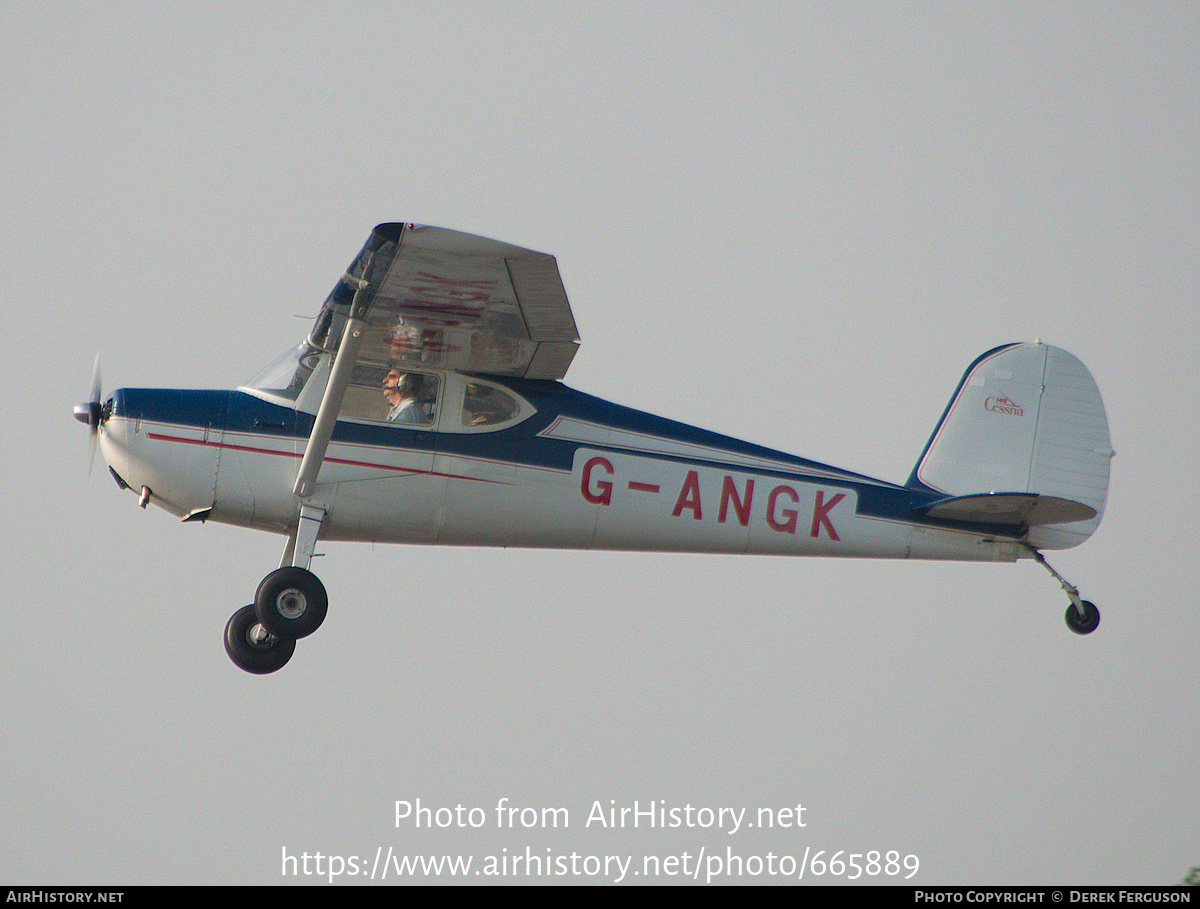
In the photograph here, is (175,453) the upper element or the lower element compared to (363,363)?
lower

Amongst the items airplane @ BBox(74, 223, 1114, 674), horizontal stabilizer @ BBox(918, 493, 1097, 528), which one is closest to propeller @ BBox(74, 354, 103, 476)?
airplane @ BBox(74, 223, 1114, 674)

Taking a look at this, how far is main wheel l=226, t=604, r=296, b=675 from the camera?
9078mm

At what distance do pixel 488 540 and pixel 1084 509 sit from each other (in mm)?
4329

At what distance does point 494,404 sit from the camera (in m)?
9.18

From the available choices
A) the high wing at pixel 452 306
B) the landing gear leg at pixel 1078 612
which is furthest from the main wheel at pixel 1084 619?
the high wing at pixel 452 306

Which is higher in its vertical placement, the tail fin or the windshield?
the tail fin

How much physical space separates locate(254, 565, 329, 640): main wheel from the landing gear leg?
5432 mm

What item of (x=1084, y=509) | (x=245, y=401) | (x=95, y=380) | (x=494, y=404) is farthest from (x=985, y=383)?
(x=95, y=380)

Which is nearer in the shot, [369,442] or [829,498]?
[369,442]

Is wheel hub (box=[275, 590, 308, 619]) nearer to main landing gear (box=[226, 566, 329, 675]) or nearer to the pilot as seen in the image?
main landing gear (box=[226, 566, 329, 675])

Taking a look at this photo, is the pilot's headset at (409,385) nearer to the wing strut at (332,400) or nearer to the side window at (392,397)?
the side window at (392,397)

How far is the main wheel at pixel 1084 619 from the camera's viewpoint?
10047 mm

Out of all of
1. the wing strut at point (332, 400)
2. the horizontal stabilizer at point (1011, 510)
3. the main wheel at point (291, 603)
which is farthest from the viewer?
the horizontal stabilizer at point (1011, 510)

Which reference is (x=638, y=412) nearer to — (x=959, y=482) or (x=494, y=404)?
(x=494, y=404)
